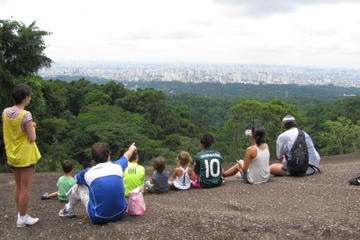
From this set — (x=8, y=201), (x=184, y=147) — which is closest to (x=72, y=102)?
(x=184, y=147)

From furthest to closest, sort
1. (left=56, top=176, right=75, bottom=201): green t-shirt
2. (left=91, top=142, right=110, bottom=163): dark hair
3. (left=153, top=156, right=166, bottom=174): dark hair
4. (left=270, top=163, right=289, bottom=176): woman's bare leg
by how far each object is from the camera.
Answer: (left=270, top=163, right=289, bottom=176): woman's bare leg
(left=153, top=156, right=166, bottom=174): dark hair
(left=56, top=176, right=75, bottom=201): green t-shirt
(left=91, top=142, right=110, bottom=163): dark hair

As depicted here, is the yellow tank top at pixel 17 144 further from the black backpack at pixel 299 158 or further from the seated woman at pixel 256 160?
the black backpack at pixel 299 158

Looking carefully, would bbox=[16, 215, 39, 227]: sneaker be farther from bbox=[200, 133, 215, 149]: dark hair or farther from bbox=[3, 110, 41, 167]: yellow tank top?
bbox=[200, 133, 215, 149]: dark hair

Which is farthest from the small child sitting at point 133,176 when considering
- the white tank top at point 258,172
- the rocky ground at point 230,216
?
the white tank top at point 258,172

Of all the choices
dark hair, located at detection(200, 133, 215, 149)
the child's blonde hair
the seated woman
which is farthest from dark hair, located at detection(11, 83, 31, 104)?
the seated woman

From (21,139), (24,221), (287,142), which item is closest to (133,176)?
(24,221)

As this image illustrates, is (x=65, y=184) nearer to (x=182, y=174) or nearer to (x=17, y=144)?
(x=17, y=144)
